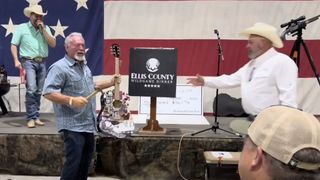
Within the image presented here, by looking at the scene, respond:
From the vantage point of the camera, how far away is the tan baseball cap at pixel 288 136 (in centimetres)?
82

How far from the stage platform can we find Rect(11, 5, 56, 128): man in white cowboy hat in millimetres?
450

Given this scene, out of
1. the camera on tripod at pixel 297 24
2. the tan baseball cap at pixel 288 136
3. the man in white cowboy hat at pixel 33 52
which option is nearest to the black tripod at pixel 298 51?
the camera on tripod at pixel 297 24

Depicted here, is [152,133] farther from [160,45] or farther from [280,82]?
[160,45]

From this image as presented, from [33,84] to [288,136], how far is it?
4.05 metres

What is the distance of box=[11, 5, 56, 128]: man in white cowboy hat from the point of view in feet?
14.9

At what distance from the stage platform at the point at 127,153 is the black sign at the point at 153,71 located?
42cm

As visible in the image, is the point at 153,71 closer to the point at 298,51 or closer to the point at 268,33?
the point at 268,33

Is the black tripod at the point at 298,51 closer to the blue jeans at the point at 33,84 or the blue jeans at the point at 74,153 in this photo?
the blue jeans at the point at 74,153

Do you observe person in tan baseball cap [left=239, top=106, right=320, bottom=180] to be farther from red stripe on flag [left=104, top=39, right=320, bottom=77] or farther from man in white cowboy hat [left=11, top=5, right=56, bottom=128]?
red stripe on flag [left=104, top=39, right=320, bottom=77]

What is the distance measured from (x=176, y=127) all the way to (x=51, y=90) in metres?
1.78

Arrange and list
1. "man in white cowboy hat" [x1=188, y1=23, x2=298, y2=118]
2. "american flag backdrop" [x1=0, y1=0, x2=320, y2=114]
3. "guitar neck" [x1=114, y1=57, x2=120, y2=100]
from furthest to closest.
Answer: "american flag backdrop" [x1=0, y1=0, x2=320, y2=114]
"guitar neck" [x1=114, y1=57, x2=120, y2=100]
"man in white cowboy hat" [x1=188, y1=23, x2=298, y2=118]

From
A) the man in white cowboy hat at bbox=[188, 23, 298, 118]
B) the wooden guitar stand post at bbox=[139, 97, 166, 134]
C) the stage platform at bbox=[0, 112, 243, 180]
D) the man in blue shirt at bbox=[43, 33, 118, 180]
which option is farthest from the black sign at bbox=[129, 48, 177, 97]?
the man in blue shirt at bbox=[43, 33, 118, 180]

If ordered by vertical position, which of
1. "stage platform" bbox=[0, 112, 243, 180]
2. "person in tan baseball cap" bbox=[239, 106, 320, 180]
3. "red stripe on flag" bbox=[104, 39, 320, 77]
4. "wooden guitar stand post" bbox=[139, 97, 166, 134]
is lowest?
"stage platform" bbox=[0, 112, 243, 180]

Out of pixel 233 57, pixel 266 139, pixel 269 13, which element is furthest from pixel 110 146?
pixel 266 139
